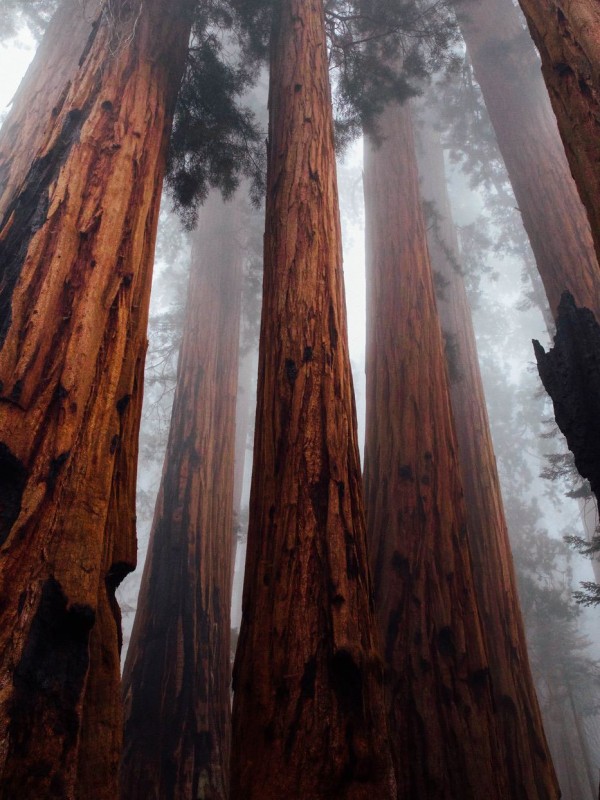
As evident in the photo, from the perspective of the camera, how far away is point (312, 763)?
1.46m

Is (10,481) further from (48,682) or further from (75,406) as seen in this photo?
(48,682)

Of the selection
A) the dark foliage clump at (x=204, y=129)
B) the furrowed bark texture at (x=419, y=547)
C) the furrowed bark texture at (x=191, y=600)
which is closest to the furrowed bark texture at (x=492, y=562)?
the furrowed bark texture at (x=419, y=547)

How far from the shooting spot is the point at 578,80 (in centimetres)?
158

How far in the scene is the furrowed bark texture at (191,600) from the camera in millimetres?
3527

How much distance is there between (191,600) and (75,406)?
10.1 ft

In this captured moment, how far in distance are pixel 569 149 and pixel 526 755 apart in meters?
3.85

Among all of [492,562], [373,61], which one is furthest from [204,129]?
[492,562]

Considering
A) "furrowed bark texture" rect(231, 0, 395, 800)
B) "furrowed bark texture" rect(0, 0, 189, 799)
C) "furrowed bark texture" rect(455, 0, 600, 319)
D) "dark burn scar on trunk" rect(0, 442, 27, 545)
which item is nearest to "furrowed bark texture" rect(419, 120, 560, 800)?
"furrowed bark texture" rect(455, 0, 600, 319)

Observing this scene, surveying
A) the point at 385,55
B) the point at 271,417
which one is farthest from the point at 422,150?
the point at 271,417

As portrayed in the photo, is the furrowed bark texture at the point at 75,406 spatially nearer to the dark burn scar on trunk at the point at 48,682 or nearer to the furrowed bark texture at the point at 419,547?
the dark burn scar on trunk at the point at 48,682

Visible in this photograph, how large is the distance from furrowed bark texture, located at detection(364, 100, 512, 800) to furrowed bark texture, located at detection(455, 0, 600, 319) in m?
1.07

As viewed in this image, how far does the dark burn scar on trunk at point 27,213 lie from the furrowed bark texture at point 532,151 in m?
3.63

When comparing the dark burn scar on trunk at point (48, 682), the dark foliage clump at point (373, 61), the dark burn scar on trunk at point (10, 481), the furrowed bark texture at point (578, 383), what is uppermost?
the dark foliage clump at point (373, 61)

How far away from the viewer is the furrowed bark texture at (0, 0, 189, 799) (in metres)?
1.26
